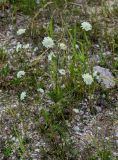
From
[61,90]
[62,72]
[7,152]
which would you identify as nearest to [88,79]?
[61,90]

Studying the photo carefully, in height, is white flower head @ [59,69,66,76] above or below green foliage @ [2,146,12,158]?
above

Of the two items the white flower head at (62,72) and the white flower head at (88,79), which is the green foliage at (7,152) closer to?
the white flower head at (88,79)

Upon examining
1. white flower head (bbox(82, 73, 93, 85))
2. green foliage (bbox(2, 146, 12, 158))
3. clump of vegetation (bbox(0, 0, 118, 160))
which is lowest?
green foliage (bbox(2, 146, 12, 158))

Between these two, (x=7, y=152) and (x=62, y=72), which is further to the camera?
(x=62, y=72)

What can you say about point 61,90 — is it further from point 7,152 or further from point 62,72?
point 7,152

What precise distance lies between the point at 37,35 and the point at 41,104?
1.35 meters

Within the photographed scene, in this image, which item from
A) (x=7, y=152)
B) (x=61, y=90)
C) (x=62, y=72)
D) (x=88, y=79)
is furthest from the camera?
(x=62, y=72)

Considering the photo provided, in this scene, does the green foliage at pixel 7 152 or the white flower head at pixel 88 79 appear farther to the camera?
the white flower head at pixel 88 79

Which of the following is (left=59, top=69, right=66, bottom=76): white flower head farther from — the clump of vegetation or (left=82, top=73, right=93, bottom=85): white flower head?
(left=82, top=73, right=93, bottom=85): white flower head

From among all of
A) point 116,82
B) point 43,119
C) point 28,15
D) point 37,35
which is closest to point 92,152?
point 43,119

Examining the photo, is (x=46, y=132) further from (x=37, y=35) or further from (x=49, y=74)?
(x=37, y=35)

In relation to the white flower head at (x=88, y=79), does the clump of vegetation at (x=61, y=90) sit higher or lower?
lower

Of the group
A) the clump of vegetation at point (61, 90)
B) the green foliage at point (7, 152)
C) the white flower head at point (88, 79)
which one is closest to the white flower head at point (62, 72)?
the clump of vegetation at point (61, 90)

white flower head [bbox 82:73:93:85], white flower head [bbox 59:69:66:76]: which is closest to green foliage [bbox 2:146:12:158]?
white flower head [bbox 82:73:93:85]
